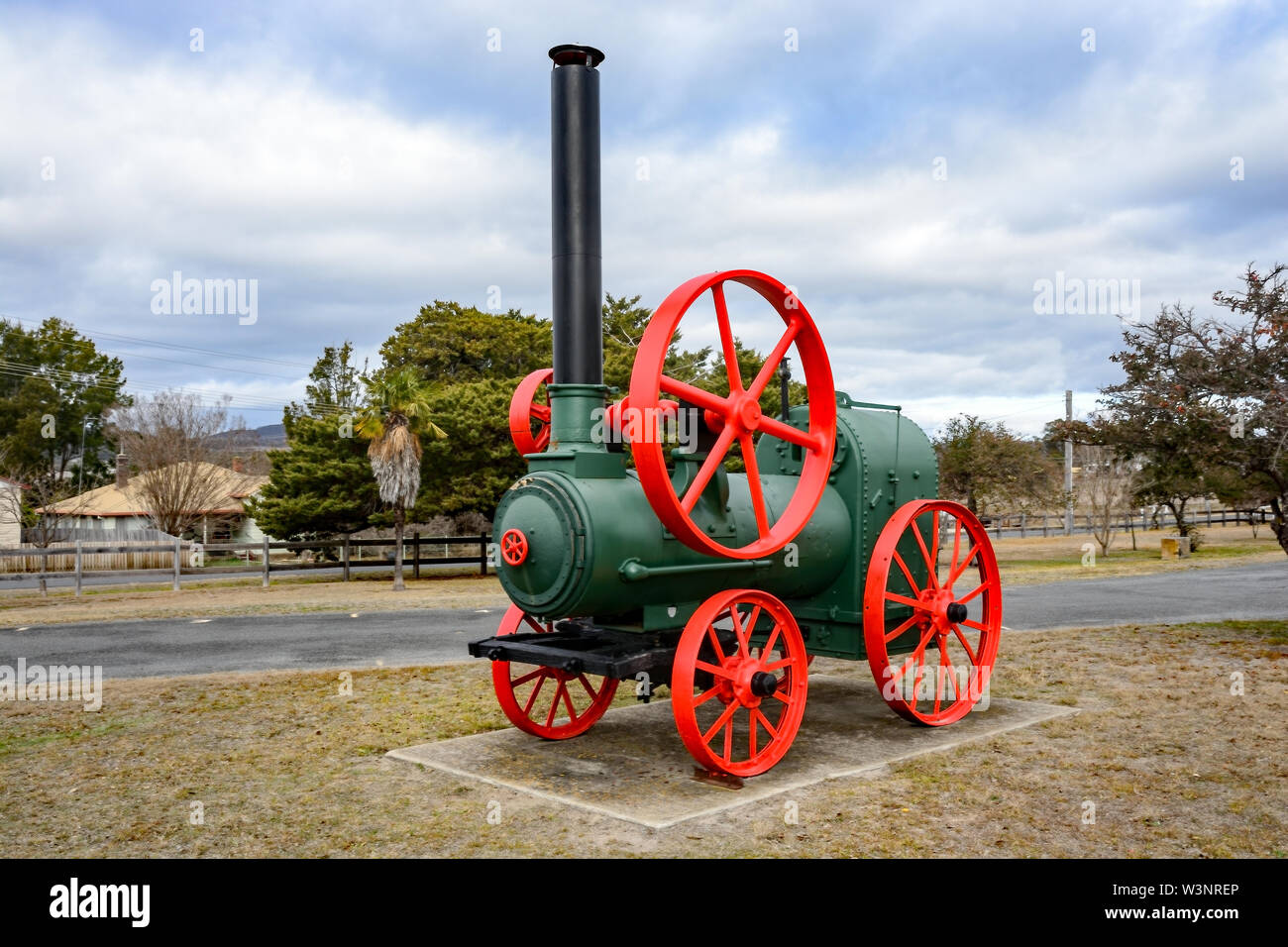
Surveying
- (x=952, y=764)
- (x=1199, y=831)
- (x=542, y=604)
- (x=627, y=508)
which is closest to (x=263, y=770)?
(x=542, y=604)

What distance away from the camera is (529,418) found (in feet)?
24.0

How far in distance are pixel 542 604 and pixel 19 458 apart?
50998mm

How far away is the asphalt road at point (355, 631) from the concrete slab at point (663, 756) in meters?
4.81

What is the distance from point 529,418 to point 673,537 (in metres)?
1.54

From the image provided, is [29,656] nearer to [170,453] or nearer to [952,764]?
[952,764]


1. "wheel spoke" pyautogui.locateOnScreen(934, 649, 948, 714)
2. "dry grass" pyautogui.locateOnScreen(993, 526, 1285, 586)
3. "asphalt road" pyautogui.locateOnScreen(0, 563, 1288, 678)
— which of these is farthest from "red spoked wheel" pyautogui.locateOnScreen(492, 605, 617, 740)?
"dry grass" pyautogui.locateOnScreen(993, 526, 1285, 586)

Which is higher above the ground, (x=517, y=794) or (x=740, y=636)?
(x=740, y=636)

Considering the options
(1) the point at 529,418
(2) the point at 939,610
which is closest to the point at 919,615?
(2) the point at 939,610

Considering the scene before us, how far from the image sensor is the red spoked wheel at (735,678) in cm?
612

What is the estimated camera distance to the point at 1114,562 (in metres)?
28.2

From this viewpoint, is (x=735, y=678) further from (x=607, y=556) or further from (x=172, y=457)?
(x=172, y=457)

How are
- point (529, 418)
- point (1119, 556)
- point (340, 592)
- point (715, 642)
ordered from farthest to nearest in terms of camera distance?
point (1119, 556), point (340, 592), point (529, 418), point (715, 642)

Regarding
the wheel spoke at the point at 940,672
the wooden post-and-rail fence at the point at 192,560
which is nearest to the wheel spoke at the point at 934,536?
the wheel spoke at the point at 940,672

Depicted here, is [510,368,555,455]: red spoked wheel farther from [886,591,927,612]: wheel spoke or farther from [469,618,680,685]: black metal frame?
[886,591,927,612]: wheel spoke
